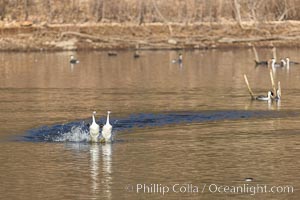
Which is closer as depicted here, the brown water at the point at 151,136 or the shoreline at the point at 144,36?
the brown water at the point at 151,136

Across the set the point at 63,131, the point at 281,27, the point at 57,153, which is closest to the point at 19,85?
the point at 63,131

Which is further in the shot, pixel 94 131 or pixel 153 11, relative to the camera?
pixel 153 11

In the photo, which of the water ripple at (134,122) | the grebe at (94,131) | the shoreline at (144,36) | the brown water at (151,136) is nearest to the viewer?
the brown water at (151,136)

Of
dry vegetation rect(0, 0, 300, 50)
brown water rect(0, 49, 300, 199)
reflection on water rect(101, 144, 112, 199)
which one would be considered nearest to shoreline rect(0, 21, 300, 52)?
dry vegetation rect(0, 0, 300, 50)

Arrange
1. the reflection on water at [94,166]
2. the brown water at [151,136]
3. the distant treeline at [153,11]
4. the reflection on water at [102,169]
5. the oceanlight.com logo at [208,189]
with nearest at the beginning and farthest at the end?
the oceanlight.com logo at [208,189]
the reflection on water at [102,169]
the reflection on water at [94,166]
the brown water at [151,136]
the distant treeline at [153,11]

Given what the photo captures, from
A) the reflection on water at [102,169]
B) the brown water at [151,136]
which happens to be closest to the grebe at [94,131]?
the reflection on water at [102,169]

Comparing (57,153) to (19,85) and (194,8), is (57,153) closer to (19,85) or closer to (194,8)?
(19,85)

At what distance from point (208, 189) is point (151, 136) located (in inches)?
283

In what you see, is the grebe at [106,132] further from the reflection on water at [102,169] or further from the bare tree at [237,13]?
the bare tree at [237,13]

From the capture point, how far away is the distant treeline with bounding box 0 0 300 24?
7456cm

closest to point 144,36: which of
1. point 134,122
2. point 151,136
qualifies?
point 134,122

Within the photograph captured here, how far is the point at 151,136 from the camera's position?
82.6 feet

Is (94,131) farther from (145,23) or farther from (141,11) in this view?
(141,11)

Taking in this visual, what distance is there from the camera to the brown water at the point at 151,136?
18656mm
